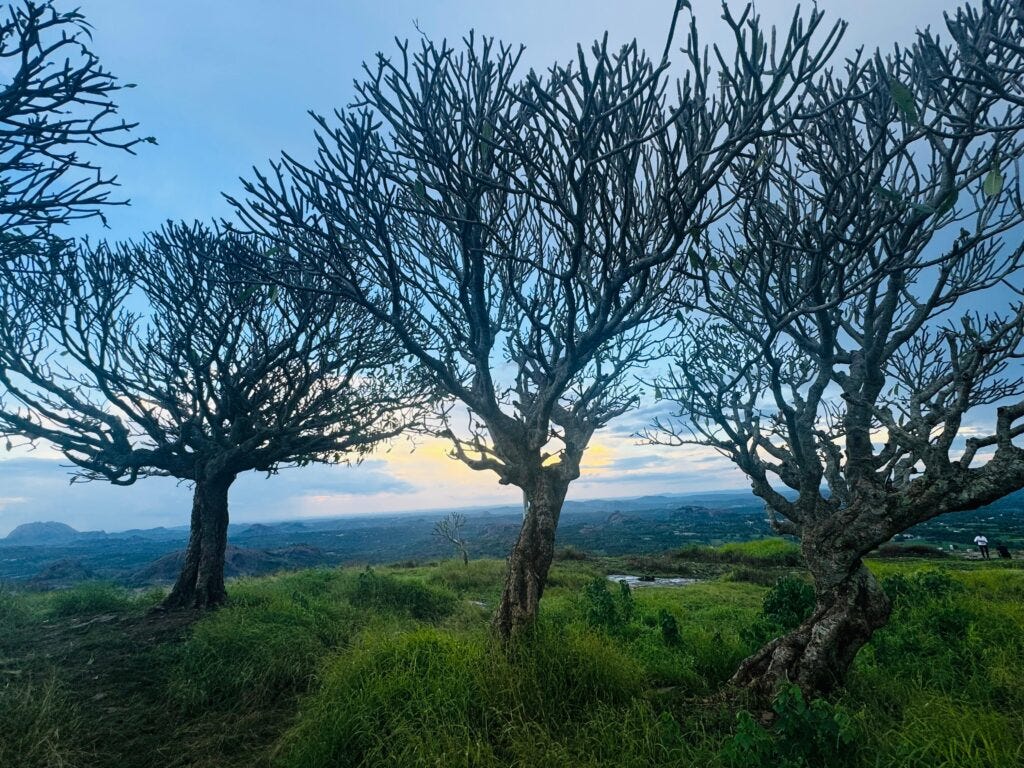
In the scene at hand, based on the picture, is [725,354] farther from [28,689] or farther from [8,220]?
[28,689]

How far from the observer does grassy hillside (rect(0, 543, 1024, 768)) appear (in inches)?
165

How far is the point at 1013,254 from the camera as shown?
6570 mm

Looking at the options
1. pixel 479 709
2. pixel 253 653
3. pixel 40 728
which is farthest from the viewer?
pixel 253 653

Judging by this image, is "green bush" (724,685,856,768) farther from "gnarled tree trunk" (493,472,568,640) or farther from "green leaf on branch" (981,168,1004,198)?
"green leaf on branch" (981,168,1004,198)

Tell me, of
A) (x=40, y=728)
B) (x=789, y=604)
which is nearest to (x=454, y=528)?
(x=789, y=604)

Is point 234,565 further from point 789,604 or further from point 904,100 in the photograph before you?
point 904,100

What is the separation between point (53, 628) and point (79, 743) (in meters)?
6.56

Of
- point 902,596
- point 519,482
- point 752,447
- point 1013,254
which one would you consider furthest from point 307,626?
point 1013,254

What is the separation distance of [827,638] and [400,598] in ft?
32.9

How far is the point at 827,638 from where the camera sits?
547cm

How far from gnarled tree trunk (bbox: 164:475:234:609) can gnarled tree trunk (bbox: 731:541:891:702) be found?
37.7 ft

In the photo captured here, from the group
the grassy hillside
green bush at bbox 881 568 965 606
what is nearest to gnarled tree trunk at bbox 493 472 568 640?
the grassy hillside

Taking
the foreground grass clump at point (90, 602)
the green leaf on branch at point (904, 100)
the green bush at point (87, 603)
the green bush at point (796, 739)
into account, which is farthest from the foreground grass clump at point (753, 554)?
the green bush at point (87, 603)

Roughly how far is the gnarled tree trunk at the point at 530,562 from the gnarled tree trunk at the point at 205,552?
847 cm
